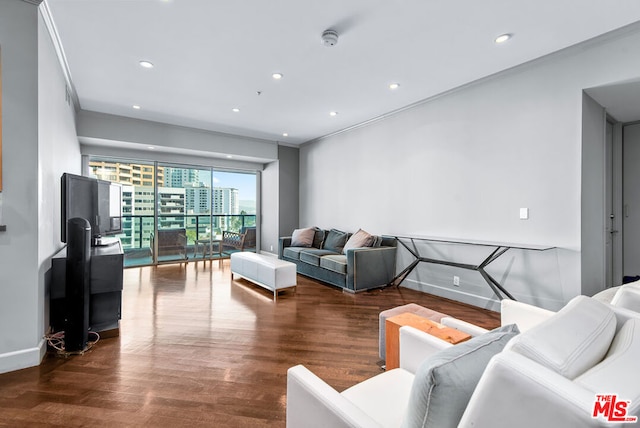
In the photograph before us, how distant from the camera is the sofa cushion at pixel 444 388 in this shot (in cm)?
76

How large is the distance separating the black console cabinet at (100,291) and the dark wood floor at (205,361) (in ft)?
0.68

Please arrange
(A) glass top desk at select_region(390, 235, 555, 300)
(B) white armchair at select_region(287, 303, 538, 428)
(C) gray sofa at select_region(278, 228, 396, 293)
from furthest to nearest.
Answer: (C) gray sofa at select_region(278, 228, 396, 293), (A) glass top desk at select_region(390, 235, 555, 300), (B) white armchair at select_region(287, 303, 538, 428)

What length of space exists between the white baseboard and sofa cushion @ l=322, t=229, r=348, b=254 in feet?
12.9

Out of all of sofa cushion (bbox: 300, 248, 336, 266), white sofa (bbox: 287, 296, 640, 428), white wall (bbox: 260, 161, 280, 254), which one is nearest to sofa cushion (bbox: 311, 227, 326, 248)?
sofa cushion (bbox: 300, 248, 336, 266)

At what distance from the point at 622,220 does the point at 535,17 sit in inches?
117

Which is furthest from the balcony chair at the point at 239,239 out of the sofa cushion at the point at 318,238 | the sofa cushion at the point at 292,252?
the sofa cushion at the point at 318,238

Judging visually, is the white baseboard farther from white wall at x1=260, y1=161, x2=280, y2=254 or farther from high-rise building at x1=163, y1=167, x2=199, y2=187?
white wall at x1=260, y1=161, x2=280, y2=254

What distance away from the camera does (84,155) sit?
5277mm

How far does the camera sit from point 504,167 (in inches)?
135

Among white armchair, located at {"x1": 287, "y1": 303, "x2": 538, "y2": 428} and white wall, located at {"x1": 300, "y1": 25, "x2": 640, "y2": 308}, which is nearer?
white armchair, located at {"x1": 287, "y1": 303, "x2": 538, "y2": 428}

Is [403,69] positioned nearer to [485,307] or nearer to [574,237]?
[574,237]

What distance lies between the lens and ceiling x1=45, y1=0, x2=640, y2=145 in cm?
236

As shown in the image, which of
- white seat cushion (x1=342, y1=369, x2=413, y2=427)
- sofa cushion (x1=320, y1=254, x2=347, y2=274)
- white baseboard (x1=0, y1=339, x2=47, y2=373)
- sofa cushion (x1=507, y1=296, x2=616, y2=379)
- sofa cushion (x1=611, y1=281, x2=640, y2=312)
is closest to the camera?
sofa cushion (x1=507, y1=296, x2=616, y2=379)

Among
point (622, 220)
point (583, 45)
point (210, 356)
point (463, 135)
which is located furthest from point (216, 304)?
point (622, 220)
